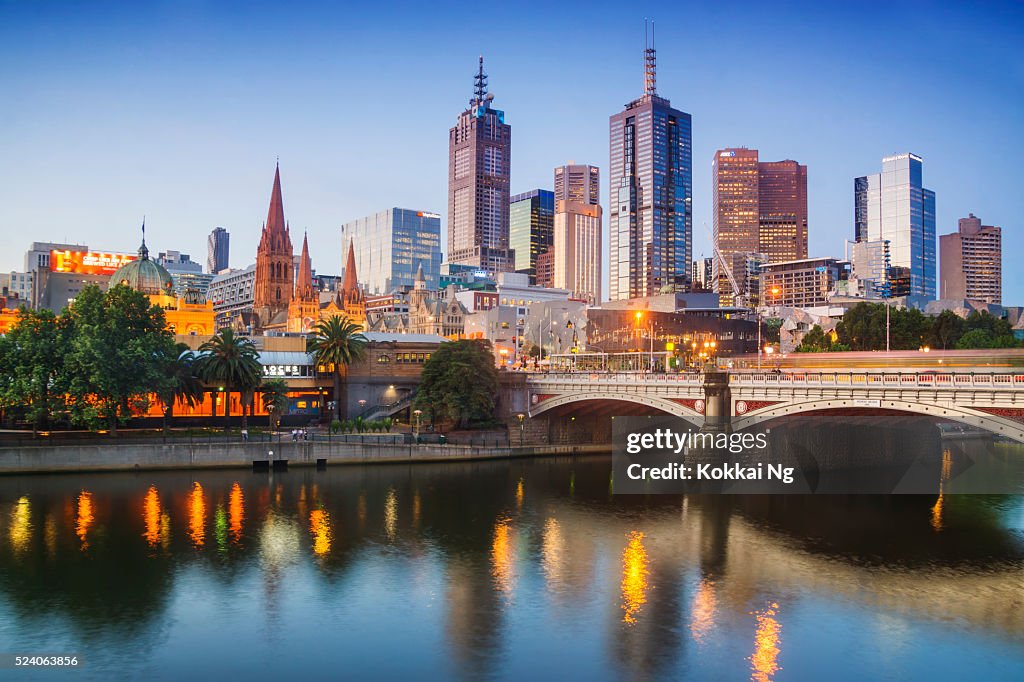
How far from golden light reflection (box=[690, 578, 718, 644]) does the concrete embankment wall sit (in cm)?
4714

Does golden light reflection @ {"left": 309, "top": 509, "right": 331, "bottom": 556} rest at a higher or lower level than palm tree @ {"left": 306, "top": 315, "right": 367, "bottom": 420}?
lower

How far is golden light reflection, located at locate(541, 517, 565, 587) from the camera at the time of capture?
47.2 metres

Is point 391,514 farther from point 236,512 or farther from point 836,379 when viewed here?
point 836,379

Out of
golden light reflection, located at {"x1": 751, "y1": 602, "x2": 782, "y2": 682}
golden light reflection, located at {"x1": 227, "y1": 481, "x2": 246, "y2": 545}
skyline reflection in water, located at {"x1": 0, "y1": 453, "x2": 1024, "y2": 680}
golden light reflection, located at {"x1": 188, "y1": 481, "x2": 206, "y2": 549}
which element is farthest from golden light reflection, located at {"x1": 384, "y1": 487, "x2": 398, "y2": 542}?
golden light reflection, located at {"x1": 751, "y1": 602, "x2": 782, "y2": 682}

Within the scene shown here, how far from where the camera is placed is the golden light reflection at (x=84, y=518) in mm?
53656

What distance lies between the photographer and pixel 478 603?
42.6m

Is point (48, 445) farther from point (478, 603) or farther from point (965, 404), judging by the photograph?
point (965, 404)

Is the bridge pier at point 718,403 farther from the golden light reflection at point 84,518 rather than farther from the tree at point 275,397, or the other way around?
the golden light reflection at point 84,518

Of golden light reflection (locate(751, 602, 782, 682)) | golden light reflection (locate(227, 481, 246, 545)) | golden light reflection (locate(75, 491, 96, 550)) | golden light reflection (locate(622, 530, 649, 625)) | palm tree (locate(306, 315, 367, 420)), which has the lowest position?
golden light reflection (locate(751, 602, 782, 682))

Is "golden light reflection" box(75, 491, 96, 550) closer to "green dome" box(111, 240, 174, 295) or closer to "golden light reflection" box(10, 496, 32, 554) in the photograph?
"golden light reflection" box(10, 496, 32, 554)

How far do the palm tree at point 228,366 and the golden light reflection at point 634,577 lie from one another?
165 feet

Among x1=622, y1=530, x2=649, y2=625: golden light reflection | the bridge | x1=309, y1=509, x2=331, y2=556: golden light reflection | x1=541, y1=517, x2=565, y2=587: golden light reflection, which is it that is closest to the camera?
x1=622, y1=530, x2=649, y2=625: golden light reflection

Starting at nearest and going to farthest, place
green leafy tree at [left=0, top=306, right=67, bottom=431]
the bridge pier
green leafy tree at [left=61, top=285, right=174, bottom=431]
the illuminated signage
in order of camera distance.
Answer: the bridge pier → green leafy tree at [left=0, top=306, right=67, bottom=431] → green leafy tree at [left=61, top=285, right=174, bottom=431] → the illuminated signage
